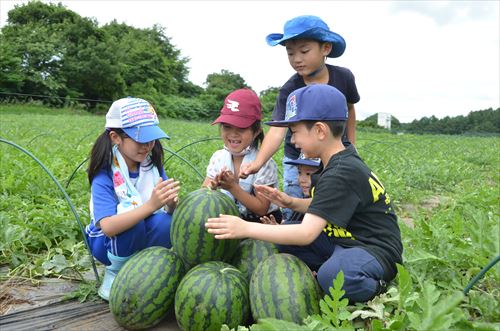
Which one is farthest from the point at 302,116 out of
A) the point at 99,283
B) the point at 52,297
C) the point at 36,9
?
the point at 36,9

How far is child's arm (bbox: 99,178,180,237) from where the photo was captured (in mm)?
2555

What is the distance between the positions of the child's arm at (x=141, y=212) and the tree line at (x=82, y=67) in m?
28.3

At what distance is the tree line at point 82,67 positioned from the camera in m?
33.7

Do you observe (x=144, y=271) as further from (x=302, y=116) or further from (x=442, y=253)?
(x=442, y=253)

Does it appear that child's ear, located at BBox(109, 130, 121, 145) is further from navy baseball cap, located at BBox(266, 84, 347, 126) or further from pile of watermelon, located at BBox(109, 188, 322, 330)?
navy baseball cap, located at BBox(266, 84, 347, 126)

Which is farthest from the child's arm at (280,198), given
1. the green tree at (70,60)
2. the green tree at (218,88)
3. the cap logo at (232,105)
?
the green tree at (218,88)

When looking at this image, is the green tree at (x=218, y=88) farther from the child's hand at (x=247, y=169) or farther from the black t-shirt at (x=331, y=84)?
the child's hand at (x=247, y=169)

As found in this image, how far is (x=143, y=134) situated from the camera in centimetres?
279

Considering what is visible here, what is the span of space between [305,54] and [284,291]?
184 centimetres

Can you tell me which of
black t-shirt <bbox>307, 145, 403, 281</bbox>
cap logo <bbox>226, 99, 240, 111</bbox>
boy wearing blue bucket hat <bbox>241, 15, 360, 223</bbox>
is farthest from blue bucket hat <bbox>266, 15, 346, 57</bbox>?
black t-shirt <bbox>307, 145, 403, 281</bbox>

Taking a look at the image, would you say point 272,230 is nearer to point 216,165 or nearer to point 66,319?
point 66,319

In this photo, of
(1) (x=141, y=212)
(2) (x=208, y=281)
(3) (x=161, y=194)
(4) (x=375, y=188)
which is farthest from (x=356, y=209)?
(1) (x=141, y=212)

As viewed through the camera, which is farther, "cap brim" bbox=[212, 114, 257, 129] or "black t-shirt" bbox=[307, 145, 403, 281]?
"cap brim" bbox=[212, 114, 257, 129]

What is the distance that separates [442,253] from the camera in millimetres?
2434
